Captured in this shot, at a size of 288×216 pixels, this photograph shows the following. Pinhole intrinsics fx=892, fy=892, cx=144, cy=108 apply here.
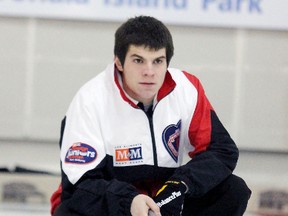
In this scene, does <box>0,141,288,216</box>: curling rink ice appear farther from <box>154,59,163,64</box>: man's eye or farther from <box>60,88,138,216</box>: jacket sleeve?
<box>154,59,163,64</box>: man's eye

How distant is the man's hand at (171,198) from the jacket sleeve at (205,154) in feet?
0.13

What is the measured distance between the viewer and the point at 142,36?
3145mm

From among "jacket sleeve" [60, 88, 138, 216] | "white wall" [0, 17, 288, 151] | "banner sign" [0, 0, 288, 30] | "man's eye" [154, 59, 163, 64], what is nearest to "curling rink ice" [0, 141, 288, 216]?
"white wall" [0, 17, 288, 151]

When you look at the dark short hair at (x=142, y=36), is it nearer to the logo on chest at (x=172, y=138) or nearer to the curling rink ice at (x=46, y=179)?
the logo on chest at (x=172, y=138)

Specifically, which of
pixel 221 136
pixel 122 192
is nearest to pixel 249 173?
pixel 221 136

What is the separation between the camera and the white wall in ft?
18.3

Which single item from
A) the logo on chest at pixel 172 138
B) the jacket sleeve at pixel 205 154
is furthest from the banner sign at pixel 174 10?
the logo on chest at pixel 172 138

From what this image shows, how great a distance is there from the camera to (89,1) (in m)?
5.46

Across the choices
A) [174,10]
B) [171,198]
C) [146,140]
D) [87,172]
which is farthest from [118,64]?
[174,10]

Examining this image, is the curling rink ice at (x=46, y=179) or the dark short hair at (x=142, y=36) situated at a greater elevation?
the dark short hair at (x=142, y=36)

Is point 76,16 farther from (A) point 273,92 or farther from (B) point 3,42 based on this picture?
(A) point 273,92

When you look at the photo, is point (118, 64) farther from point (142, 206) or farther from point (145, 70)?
point (142, 206)

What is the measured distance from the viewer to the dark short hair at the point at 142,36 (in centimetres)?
314

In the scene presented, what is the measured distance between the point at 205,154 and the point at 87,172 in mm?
438
